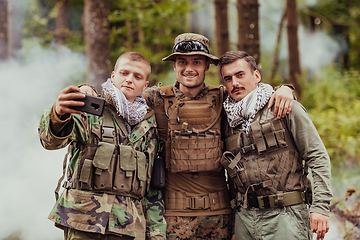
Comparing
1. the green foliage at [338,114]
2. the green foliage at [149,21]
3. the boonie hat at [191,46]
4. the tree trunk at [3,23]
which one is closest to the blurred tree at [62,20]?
the green foliage at [149,21]

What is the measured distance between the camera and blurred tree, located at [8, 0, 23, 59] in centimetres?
1010

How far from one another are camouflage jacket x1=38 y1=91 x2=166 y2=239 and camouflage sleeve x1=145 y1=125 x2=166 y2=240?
0.15 metres

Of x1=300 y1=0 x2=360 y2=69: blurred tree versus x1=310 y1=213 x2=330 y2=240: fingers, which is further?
x1=300 y1=0 x2=360 y2=69: blurred tree

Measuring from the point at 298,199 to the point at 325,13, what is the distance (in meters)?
15.2

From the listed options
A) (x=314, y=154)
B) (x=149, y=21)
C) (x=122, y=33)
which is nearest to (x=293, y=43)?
(x=149, y=21)

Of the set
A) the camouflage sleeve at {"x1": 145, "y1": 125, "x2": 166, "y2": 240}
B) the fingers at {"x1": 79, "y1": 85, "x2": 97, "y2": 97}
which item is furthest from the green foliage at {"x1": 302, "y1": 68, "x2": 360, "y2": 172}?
the fingers at {"x1": 79, "y1": 85, "x2": 97, "y2": 97}

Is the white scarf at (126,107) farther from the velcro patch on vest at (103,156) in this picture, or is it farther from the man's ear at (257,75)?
the man's ear at (257,75)

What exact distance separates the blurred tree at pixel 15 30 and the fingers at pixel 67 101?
8.49 meters

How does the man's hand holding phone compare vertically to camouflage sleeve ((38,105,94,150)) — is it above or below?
above

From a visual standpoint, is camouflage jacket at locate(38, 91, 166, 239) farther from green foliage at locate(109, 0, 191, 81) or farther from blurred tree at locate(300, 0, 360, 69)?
blurred tree at locate(300, 0, 360, 69)

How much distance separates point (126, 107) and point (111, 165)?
1.66 ft

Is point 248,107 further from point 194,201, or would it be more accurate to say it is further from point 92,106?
point 92,106

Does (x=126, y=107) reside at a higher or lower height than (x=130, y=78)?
lower

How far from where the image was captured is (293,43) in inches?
394
